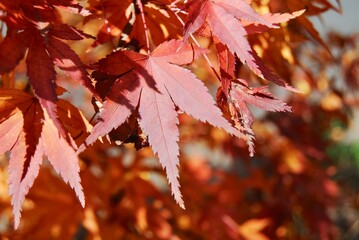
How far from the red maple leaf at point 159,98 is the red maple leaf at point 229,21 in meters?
0.05

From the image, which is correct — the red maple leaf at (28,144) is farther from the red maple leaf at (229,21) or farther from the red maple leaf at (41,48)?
the red maple leaf at (229,21)

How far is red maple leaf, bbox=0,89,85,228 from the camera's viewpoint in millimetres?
677

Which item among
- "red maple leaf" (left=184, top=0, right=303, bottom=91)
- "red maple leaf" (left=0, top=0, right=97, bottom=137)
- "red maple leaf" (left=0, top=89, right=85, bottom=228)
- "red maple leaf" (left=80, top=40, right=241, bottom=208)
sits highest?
"red maple leaf" (left=184, top=0, right=303, bottom=91)

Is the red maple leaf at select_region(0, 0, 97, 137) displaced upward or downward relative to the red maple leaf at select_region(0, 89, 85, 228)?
upward

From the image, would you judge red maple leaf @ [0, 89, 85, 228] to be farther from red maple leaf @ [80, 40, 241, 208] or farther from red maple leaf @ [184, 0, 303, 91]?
red maple leaf @ [184, 0, 303, 91]

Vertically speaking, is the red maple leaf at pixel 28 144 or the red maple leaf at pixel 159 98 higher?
the red maple leaf at pixel 159 98

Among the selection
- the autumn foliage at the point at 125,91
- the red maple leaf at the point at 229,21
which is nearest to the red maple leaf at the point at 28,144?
the autumn foliage at the point at 125,91

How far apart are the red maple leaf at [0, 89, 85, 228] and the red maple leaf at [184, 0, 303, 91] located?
22cm

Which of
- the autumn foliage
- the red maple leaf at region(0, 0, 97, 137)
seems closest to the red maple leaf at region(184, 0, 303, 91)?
the autumn foliage

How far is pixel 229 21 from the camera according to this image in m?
0.65

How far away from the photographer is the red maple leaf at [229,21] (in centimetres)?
64

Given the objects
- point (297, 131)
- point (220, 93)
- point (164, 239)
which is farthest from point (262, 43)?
point (297, 131)

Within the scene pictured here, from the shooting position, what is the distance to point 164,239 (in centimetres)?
154

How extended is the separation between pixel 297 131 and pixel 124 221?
97 centimetres
